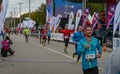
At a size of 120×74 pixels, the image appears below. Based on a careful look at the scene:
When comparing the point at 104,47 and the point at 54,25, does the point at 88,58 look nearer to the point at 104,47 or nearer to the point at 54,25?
the point at 104,47

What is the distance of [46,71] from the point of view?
1417 centimetres

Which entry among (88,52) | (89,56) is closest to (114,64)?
(89,56)

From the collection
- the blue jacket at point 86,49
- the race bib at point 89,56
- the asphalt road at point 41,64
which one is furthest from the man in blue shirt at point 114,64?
the asphalt road at point 41,64

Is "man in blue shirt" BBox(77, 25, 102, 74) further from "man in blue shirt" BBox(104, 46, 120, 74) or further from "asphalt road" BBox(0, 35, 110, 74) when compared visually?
"man in blue shirt" BBox(104, 46, 120, 74)

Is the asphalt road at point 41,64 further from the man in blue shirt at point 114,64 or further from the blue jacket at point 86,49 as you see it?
the man in blue shirt at point 114,64

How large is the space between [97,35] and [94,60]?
70.1ft

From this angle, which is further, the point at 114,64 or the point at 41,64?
the point at 41,64

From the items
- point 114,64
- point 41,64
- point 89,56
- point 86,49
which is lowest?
point 41,64

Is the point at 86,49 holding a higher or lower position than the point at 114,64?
lower

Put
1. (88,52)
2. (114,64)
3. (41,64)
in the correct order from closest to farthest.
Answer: (114,64) → (88,52) → (41,64)

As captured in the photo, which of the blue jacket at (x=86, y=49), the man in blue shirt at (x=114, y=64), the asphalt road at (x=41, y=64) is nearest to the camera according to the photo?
the man in blue shirt at (x=114, y=64)

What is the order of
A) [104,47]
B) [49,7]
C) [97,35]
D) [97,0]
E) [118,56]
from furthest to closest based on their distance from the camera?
[49,7] < [97,0] < [97,35] < [104,47] < [118,56]

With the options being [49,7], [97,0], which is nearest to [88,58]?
[97,0]

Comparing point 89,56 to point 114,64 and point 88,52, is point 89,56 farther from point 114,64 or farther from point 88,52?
point 114,64
